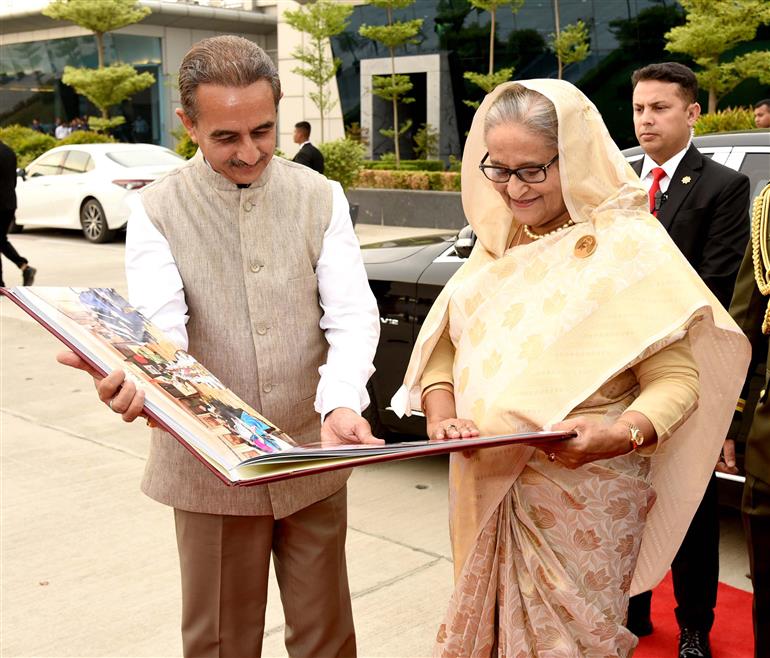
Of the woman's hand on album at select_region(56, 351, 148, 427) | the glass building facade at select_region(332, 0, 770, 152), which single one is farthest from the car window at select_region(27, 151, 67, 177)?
the woman's hand on album at select_region(56, 351, 148, 427)

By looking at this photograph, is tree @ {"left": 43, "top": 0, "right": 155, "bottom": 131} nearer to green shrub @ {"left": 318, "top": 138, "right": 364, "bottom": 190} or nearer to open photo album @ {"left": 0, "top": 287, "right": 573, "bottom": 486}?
green shrub @ {"left": 318, "top": 138, "right": 364, "bottom": 190}

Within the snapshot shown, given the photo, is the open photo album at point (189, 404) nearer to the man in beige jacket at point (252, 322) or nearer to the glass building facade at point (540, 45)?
the man in beige jacket at point (252, 322)

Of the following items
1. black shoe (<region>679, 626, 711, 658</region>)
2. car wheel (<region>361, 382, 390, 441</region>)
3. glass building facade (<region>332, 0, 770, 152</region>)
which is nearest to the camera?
black shoe (<region>679, 626, 711, 658</region>)

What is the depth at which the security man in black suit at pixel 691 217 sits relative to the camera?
3.22 meters

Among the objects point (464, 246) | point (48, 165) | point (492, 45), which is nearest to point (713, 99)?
point (492, 45)

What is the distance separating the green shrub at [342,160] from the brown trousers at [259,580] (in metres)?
14.4

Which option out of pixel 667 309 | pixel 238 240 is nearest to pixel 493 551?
pixel 667 309

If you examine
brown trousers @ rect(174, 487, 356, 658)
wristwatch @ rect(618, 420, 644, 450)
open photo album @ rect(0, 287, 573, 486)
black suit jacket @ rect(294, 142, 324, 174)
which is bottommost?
brown trousers @ rect(174, 487, 356, 658)

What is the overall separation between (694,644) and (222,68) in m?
2.32

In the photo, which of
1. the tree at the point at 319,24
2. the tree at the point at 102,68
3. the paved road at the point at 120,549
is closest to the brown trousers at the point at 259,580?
the paved road at the point at 120,549

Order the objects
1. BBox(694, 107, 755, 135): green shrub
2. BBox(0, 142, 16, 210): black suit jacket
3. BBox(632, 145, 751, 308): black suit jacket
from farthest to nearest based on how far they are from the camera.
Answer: BBox(694, 107, 755, 135): green shrub, BBox(0, 142, 16, 210): black suit jacket, BBox(632, 145, 751, 308): black suit jacket

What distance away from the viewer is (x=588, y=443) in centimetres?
197

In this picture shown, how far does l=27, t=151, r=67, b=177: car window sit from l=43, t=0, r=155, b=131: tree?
9.47 m

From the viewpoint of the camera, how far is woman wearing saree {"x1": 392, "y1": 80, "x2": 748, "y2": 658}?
2.09m
